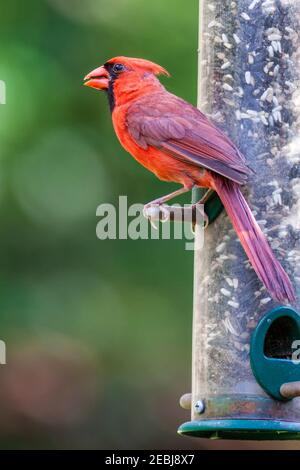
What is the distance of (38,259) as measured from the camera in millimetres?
10680

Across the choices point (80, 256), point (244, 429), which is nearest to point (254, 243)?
point (244, 429)

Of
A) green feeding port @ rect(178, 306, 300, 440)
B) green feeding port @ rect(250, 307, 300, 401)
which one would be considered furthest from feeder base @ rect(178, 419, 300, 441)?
green feeding port @ rect(250, 307, 300, 401)

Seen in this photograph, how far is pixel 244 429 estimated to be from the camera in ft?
22.7

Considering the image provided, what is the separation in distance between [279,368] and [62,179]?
4149 millimetres

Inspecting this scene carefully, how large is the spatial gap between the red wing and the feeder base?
1.19m

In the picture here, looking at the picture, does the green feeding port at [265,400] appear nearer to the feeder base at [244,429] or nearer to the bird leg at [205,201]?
the feeder base at [244,429]

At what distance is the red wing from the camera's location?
7250 mm

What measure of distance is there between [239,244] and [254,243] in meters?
0.28

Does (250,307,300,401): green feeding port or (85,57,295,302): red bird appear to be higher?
(85,57,295,302): red bird

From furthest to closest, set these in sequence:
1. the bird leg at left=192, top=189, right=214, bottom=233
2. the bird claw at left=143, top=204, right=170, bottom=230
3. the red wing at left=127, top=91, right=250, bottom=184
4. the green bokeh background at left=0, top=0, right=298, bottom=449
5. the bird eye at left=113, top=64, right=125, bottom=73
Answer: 1. the green bokeh background at left=0, top=0, right=298, bottom=449
2. the bird eye at left=113, top=64, right=125, bottom=73
3. the bird leg at left=192, top=189, right=214, bottom=233
4. the bird claw at left=143, top=204, right=170, bottom=230
5. the red wing at left=127, top=91, right=250, bottom=184

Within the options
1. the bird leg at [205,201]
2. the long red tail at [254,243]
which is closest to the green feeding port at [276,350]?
the long red tail at [254,243]

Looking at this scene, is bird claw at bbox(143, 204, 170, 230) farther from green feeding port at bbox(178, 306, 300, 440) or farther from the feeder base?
the feeder base

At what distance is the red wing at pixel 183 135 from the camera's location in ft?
23.8
